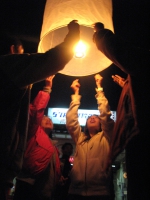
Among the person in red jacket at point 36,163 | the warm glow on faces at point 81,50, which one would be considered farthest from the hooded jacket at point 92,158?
the warm glow on faces at point 81,50

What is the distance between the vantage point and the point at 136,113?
181 centimetres

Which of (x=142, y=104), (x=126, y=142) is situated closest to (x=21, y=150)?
(x=126, y=142)

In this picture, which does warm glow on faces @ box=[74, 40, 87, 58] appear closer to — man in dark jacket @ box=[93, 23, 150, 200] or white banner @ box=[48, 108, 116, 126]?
man in dark jacket @ box=[93, 23, 150, 200]

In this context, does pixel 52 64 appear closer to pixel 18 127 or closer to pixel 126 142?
pixel 18 127

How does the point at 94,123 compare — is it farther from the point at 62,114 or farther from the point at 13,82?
the point at 62,114

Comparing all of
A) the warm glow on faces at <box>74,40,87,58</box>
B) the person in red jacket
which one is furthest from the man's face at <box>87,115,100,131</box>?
the warm glow on faces at <box>74,40,87,58</box>

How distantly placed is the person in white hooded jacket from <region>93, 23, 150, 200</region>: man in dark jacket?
47.6 inches

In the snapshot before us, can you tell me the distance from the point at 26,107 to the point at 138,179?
1161mm

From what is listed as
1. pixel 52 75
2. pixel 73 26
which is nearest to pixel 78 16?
pixel 73 26

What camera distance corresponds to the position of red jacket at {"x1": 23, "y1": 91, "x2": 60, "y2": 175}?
9.54 ft

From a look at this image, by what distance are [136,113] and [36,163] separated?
1788 millimetres

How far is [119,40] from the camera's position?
1.87m

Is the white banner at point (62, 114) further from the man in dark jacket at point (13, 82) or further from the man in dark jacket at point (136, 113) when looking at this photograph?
the man in dark jacket at point (13, 82)

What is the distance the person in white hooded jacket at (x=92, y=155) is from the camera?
9.77 ft
